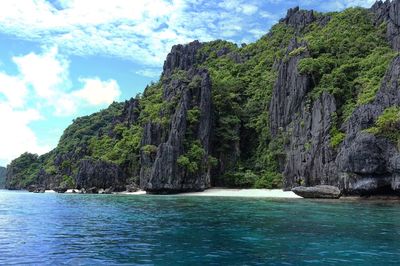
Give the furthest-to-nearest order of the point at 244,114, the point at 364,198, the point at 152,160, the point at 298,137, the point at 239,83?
the point at 239,83, the point at 244,114, the point at 152,160, the point at 298,137, the point at 364,198

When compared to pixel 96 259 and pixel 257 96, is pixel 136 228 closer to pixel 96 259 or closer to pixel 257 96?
pixel 96 259

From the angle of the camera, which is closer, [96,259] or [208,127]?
[96,259]

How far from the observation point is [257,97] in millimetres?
99312

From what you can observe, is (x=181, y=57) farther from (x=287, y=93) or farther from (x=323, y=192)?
(x=323, y=192)

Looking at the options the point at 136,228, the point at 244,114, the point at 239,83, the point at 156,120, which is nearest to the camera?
the point at 136,228

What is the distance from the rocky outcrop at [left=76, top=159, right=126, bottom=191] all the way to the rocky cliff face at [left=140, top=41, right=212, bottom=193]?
899 centimetres

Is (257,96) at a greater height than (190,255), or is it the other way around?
(257,96)

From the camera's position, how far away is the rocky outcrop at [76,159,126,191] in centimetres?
8916

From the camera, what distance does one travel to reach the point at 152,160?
81.2m

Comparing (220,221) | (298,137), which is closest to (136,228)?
(220,221)

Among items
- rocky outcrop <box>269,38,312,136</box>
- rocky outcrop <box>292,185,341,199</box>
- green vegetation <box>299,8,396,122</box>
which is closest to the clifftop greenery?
green vegetation <box>299,8,396,122</box>

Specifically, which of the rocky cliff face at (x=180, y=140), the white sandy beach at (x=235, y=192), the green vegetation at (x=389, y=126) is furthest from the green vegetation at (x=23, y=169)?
the green vegetation at (x=389, y=126)

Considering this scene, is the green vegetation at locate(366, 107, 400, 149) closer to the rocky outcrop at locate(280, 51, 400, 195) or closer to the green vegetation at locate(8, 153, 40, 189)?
the rocky outcrop at locate(280, 51, 400, 195)

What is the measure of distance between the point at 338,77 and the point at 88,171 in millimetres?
54941
